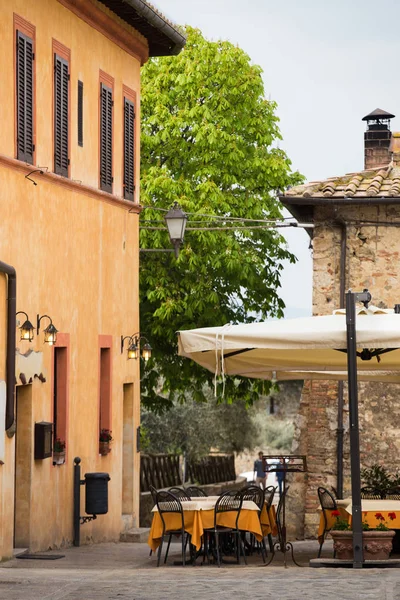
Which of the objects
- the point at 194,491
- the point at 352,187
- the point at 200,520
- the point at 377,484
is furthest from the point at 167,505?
the point at 352,187

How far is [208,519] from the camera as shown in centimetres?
1360

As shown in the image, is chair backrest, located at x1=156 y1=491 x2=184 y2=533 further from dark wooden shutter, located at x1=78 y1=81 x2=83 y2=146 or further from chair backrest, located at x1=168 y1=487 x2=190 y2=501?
dark wooden shutter, located at x1=78 y1=81 x2=83 y2=146

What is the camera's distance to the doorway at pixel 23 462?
16031 mm

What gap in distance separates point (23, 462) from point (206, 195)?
503 inches

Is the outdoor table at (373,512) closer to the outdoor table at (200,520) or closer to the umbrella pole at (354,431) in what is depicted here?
the umbrella pole at (354,431)

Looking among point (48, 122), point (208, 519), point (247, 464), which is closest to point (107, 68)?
point (48, 122)

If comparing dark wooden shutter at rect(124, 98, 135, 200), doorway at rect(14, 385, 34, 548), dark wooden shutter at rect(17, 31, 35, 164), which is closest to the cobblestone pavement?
doorway at rect(14, 385, 34, 548)

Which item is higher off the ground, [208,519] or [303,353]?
[303,353]

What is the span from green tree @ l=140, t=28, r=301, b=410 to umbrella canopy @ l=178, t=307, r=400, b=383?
12.8 metres

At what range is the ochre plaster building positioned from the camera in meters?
15.7

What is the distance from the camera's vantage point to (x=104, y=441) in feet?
63.3

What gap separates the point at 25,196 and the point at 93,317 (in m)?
3.23

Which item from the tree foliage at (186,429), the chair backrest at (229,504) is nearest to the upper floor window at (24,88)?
the chair backrest at (229,504)

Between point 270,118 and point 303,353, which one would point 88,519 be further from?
point 270,118
